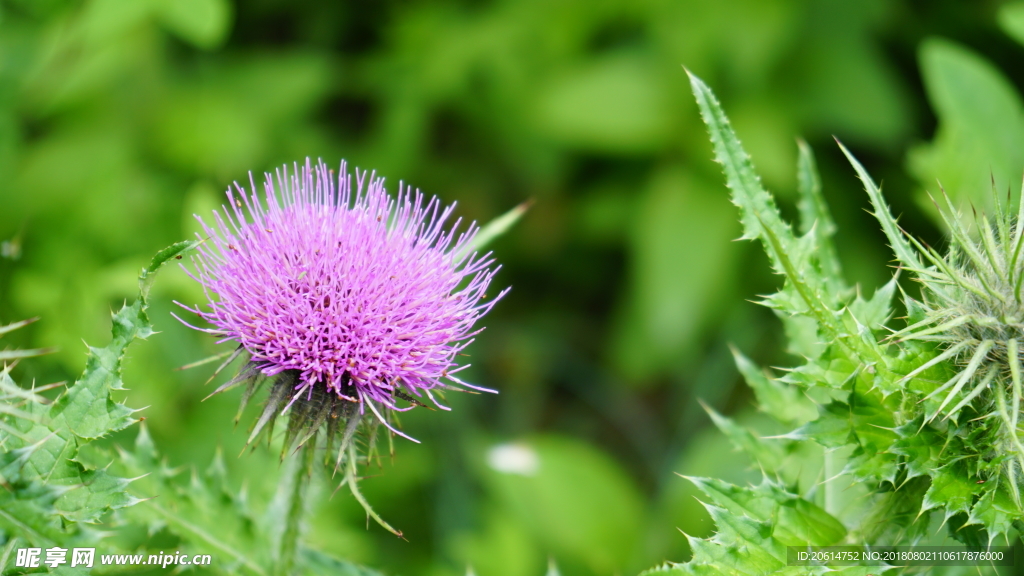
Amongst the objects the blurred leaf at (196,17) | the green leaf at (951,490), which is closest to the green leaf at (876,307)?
the green leaf at (951,490)

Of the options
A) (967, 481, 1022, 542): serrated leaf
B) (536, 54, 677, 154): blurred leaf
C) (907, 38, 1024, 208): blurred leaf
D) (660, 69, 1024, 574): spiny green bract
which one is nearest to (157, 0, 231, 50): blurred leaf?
(536, 54, 677, 154): blurred leaf

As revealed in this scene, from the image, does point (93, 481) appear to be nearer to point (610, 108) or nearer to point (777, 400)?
point (777, 400)

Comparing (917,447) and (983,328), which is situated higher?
(983,328)

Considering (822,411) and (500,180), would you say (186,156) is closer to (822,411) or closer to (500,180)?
(500,180)

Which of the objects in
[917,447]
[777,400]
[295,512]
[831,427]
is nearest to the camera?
[917,447]

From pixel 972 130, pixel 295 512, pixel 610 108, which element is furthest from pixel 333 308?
pixel 610 108
